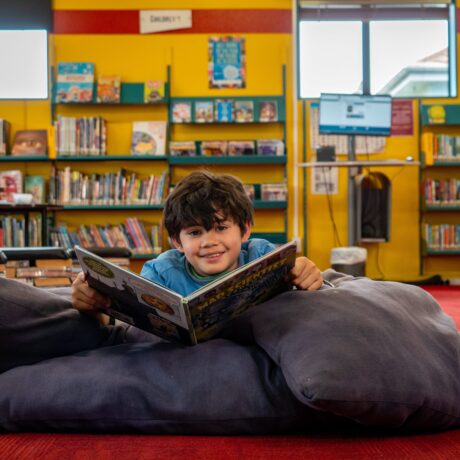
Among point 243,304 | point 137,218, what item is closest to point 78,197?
point 137,218

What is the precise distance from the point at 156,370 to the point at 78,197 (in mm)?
3675

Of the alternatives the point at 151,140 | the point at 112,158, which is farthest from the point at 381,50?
the point at 112,158

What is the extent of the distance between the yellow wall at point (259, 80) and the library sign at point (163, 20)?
6cm

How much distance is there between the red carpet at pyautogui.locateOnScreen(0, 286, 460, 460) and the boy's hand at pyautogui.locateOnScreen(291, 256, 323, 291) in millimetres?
317

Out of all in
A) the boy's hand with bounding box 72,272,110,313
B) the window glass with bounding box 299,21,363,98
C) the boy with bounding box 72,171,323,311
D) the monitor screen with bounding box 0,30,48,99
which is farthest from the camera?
the window glass with bounding box 299,21,363,98

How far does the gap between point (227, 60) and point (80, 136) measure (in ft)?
4.68

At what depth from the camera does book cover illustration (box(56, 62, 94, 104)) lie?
4.56 meters

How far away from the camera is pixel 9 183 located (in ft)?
14.9

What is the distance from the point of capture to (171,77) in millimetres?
4773

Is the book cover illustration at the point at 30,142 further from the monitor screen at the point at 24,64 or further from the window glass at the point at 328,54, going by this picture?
the window glass at the point at 328,54

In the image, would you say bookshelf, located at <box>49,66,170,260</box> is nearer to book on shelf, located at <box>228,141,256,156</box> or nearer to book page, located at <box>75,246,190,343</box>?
book on shelf, located at <box>228,141,256,156</box>

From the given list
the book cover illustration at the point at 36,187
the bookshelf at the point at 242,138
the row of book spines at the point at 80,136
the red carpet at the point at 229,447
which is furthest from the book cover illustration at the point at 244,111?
the red carpet at the point at 229,447

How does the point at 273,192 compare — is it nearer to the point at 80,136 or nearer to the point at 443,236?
the point at 443,236

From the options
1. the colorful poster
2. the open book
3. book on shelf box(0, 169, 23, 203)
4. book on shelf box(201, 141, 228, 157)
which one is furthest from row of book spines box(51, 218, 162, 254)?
the open book
